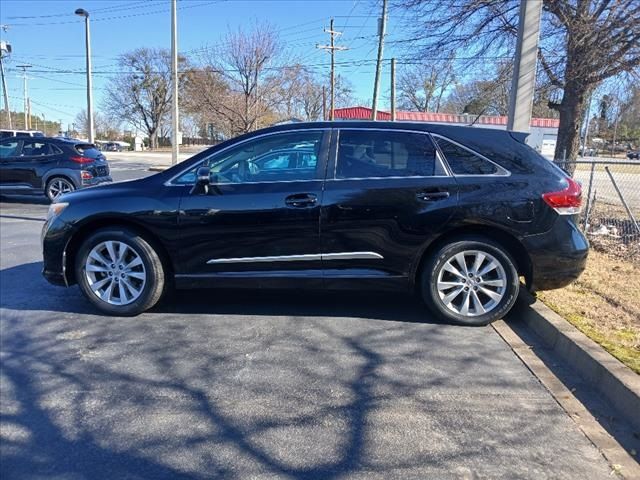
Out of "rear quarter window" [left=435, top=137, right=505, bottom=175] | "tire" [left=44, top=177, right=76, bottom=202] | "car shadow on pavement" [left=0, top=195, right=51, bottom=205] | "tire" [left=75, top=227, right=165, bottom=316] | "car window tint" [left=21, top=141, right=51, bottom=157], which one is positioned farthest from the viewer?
"car shadow on pavement" [left=0, top=195, right=51, bottom=205]

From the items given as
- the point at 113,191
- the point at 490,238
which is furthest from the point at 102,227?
the point at 490,238

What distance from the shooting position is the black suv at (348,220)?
448 centimetres

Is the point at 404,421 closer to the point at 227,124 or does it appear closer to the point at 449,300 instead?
the point at 449,300

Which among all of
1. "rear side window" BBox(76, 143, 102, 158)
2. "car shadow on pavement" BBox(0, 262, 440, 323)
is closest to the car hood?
"car shadow on pavement" BBox(0, 262, 440, 323)

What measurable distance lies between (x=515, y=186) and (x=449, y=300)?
3.69 feet

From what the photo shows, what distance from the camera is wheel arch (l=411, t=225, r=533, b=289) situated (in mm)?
4562

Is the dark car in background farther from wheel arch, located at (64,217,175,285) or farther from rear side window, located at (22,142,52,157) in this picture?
wheel arch, located at (64,217,175,285)

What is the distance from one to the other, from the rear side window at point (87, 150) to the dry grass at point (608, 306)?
38.4ft

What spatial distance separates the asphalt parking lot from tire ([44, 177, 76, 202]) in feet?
28.8

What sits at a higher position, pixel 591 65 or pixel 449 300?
pixel 591 65

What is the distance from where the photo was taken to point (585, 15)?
28.2ft

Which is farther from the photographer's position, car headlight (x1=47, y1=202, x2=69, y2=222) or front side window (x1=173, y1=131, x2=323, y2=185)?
car headlight (x1=47, y1=202, x2=69, y2=222)

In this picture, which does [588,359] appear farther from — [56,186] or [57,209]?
[56,186]

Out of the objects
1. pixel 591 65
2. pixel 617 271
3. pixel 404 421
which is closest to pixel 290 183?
pixel 404 421
